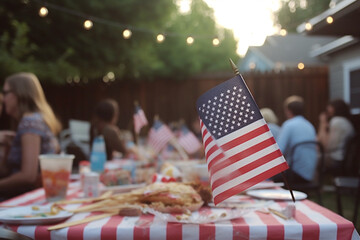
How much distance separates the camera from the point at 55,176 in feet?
7.05

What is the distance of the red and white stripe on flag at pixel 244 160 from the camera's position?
152 cm

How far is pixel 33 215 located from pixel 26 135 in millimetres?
1200

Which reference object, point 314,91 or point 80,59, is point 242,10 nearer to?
point 314,91

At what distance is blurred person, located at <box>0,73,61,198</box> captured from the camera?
2709 mm

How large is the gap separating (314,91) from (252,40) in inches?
239

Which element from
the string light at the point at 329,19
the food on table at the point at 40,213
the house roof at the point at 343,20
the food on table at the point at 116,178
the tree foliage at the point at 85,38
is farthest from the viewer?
the tree foliage at the point at 85,38

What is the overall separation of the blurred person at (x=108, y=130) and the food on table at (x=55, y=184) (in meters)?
3.17

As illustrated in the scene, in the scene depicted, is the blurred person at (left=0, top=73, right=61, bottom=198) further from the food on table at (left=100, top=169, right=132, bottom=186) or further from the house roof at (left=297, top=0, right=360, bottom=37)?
the house roof at (left=297, top=0, right=360, bottom=37)

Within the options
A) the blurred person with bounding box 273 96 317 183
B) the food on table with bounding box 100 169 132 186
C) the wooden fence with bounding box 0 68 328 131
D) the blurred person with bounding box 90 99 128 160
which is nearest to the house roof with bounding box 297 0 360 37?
the blurred person with bounding box 273 96 317 183

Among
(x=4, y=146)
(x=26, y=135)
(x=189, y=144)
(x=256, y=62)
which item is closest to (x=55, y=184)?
(x=26, y=135)

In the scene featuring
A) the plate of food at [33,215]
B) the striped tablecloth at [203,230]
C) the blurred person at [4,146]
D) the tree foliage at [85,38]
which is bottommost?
the striped tablecloth at [203,230]

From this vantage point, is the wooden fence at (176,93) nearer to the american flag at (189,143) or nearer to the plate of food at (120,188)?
the american flag at (189,143)

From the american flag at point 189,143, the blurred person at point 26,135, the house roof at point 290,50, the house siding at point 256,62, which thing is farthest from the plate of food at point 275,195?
the house siding at point 256,62

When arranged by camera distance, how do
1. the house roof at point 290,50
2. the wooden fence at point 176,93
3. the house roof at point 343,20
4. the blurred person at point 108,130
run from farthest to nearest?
1. the house roof at point 290,50
2. the wooden fence at point 176,93
3. the blurred person at point 108,130
4. the house roof at point 343,20
